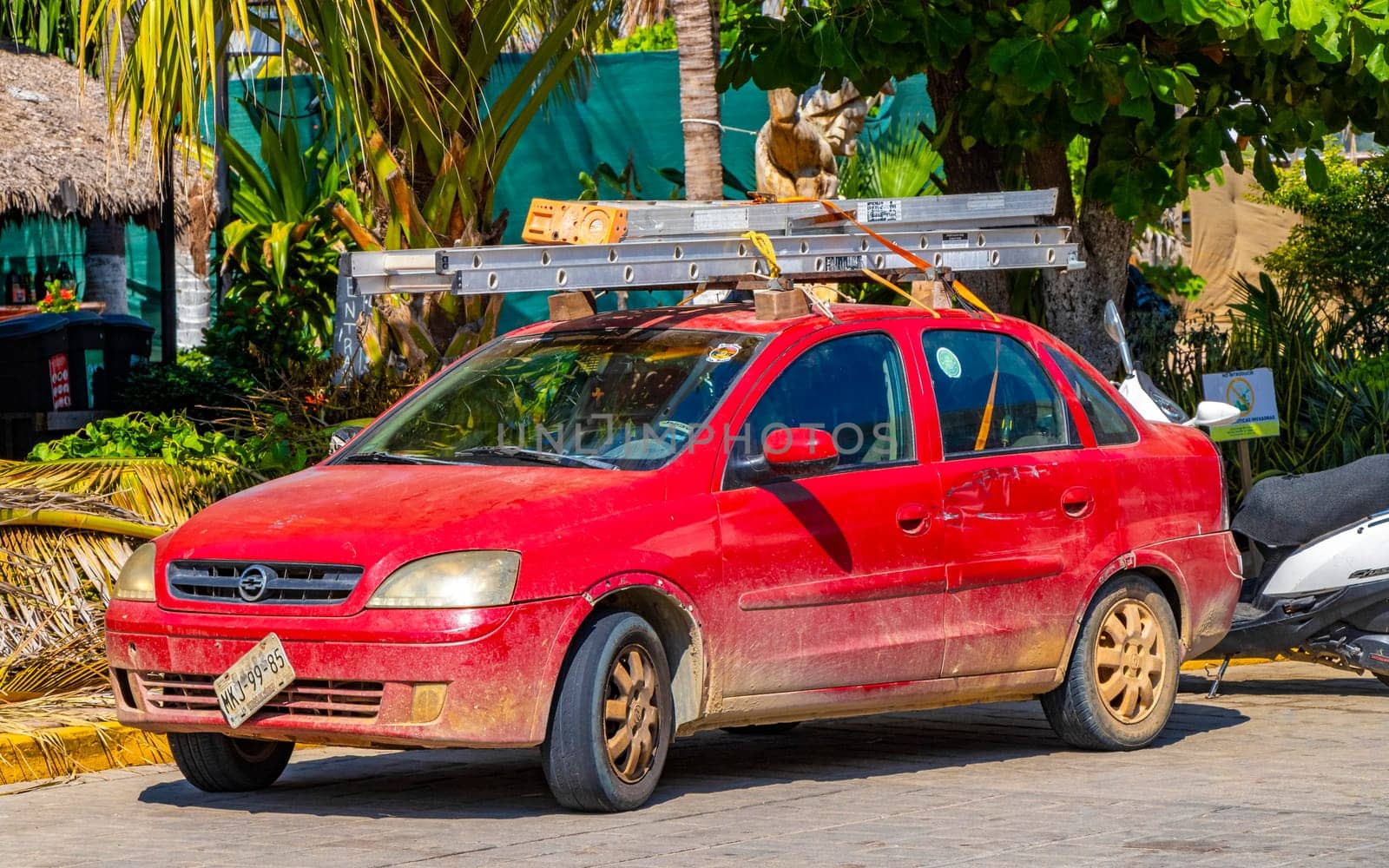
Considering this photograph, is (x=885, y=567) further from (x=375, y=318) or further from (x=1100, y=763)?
(x=375, y=318)

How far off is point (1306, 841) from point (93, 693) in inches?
203

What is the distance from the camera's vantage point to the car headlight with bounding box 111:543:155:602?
6.58 m

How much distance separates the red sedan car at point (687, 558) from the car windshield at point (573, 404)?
1cm

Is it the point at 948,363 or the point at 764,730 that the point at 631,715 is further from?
the point at 764,730

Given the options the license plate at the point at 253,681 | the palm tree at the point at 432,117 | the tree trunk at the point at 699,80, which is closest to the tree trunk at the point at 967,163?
the tree trunk at the point at 699,80

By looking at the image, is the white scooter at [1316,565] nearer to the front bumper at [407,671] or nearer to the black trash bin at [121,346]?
the front bumper at [407,671]

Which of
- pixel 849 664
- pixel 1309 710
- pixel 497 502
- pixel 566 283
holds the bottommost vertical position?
pixel 1309 710

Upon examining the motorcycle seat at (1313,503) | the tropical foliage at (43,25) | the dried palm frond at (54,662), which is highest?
the tropical foliage at (43,25)

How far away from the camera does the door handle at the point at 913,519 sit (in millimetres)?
7250

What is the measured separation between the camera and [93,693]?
8.69 m

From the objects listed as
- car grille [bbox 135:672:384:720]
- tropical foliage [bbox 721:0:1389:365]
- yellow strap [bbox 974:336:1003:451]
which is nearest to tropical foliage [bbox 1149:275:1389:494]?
tropical foliage [bbox 721:0:1389:365]

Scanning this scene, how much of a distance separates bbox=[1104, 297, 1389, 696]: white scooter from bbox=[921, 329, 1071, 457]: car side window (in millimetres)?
845

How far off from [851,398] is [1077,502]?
3.55 feet

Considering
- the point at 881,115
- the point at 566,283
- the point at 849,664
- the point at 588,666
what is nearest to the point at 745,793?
the point at 849,664
